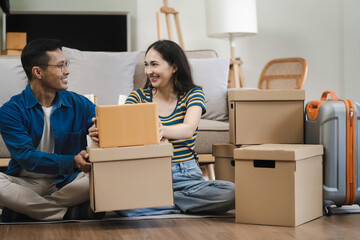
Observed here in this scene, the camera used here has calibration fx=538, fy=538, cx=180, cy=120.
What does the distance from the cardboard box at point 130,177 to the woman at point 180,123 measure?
0.45ft

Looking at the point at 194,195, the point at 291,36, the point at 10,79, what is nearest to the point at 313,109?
the point at 194,195

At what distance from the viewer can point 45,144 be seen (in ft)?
6.84

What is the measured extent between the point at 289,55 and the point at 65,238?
3490mm

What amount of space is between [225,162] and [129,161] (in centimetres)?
67

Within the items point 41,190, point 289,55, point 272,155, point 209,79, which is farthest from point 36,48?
point 289,55

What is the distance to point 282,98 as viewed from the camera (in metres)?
2.29

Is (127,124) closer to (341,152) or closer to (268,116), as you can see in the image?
(268,116)

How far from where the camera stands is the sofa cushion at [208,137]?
2783 mm

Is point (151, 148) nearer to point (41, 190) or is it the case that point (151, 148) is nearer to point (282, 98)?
point (41, 190)

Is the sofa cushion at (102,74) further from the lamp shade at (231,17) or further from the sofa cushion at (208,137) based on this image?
the lamp shade at (231,17)

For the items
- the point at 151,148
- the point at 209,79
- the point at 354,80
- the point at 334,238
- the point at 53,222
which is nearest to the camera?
the point at 334,238

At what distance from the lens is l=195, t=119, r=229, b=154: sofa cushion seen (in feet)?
9.13

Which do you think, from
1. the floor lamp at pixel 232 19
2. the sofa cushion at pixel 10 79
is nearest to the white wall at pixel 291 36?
the floor lamp at pixel 232 19

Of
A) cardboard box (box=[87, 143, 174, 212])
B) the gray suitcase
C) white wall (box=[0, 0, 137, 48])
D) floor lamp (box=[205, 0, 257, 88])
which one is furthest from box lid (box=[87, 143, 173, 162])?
white wall (box=[0, 0, 137, 48])
